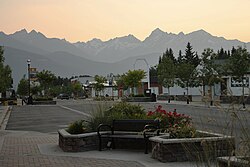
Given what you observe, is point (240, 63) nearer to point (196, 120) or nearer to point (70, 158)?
point (196, 120)

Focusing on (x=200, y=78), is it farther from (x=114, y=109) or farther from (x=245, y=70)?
(x=114, y=109)

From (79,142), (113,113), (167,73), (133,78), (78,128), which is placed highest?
(167,73)

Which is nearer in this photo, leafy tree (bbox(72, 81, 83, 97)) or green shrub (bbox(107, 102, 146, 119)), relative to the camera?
green shrub (bbox(107, 102, 146, 119))

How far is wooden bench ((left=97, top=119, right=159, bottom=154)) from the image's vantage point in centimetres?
1094

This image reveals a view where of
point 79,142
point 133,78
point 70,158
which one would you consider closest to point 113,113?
point 79,142

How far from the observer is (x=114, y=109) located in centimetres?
1302

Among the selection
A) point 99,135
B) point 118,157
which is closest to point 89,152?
point 99,135

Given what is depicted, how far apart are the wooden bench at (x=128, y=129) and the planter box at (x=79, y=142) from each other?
0.82 ft

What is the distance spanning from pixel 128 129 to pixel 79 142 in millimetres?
1374

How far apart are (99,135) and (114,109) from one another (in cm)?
174

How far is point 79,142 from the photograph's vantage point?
1148 centimetres

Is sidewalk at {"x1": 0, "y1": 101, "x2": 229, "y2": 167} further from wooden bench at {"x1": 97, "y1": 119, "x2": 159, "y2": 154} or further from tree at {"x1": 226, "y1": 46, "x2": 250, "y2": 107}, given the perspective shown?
tree at {"x1": 226, "y1": 46, "x2": 250, "y2": 107}

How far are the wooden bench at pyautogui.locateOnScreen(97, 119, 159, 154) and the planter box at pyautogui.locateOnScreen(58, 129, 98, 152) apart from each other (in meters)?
0.25

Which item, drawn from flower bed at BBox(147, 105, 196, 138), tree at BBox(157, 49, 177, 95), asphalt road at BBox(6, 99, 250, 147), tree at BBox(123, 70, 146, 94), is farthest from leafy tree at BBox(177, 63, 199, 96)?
flower bed at BBox(147, 105, 196, 138)
